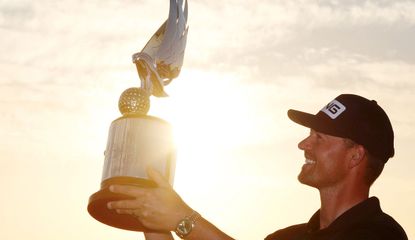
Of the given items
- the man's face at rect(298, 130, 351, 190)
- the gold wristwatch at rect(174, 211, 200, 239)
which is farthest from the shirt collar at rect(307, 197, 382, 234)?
the gold wristwatch at rect(174, 211, 200, 239)

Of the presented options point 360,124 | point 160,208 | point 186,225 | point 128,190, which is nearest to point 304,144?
point 360,124

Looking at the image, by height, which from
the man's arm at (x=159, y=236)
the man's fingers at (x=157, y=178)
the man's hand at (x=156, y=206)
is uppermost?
the man's fingers at (x=157, y=178)

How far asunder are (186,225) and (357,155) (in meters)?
1.66

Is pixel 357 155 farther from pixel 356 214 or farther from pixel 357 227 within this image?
pixel 357 227

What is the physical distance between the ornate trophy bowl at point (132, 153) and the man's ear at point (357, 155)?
152 cm

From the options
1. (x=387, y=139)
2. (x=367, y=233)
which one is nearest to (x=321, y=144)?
(x=387, y=139)

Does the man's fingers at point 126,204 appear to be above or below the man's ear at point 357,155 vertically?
below

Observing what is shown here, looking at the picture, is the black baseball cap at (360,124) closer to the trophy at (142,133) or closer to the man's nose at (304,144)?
the man's nose at (304,144)

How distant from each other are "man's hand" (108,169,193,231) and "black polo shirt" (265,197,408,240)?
1.21 m

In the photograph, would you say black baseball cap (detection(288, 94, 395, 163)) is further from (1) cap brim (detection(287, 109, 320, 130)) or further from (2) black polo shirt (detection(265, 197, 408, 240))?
(2) black polo shirt (detection(265, 197, 408, 240))

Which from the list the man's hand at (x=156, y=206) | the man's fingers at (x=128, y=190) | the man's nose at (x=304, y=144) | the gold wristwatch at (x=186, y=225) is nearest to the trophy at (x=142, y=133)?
the man's fingers at (x=128, y=190)

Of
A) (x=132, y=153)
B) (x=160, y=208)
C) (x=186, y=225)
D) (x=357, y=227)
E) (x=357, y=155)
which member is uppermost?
(x=132, y=153)

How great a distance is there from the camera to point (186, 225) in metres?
4.70

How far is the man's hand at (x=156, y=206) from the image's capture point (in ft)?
15.1
